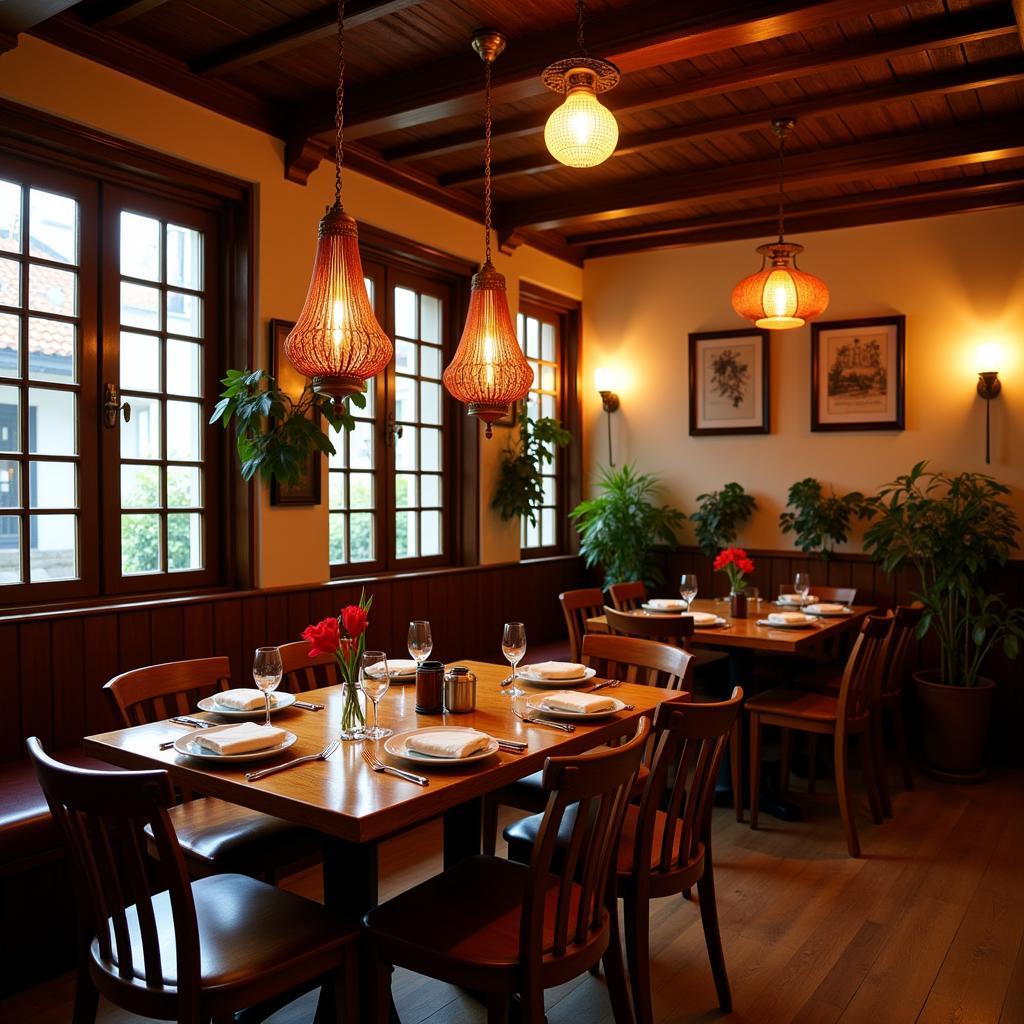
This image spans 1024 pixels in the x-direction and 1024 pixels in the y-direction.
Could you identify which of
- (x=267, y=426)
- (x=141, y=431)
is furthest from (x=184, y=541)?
(x=267, y=426)

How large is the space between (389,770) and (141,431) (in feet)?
7.46

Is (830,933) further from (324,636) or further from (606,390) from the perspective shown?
(606,390)

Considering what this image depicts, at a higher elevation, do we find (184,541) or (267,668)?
(184,541)

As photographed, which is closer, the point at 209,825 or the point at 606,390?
the point at 209,825

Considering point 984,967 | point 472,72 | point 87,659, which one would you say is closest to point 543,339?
point 472,72

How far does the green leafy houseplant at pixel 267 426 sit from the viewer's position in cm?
374

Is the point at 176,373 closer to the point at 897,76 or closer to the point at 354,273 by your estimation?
the point at 354,273

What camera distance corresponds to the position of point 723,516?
18.7 ft

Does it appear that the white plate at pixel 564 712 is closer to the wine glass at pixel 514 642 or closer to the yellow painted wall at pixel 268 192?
the wine glass at pixel 514 642

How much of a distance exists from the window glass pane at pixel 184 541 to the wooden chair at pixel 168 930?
1990 mm

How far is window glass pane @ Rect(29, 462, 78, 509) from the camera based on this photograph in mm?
3314

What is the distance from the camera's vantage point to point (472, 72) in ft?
11.9

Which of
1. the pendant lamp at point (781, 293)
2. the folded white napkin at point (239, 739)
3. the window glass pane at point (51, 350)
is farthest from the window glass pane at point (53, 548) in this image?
the pendant lamp at point (781, 293)

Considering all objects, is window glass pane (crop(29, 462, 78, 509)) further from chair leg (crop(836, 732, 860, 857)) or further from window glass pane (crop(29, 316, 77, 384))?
chair leg (crop(836, 732, 860, 857))
